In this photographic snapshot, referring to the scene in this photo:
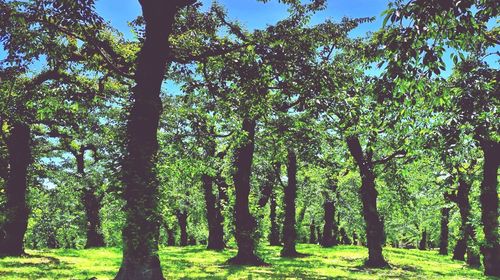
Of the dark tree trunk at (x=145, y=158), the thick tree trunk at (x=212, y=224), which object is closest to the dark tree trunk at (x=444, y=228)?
the thick tree trunk at (x=212, y=224)

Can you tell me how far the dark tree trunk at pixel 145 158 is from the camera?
12.8 meters

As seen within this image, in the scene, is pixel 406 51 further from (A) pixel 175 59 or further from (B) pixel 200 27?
(B) pixel 200 27

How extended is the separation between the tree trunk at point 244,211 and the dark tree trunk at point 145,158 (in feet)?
30.9

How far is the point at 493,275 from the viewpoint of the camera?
83.4 feet

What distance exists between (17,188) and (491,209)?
1152 inches

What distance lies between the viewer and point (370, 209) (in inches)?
1073

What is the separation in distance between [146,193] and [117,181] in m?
1.22

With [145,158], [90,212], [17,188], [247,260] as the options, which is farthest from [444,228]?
[145,158]

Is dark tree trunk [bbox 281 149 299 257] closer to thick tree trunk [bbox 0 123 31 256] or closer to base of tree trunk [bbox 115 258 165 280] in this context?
thick tree trunk [bbox 0 123 31 256]

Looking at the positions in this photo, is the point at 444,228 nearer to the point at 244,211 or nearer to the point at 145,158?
the point at 244,211

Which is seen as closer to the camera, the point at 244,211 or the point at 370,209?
the point at 244,211

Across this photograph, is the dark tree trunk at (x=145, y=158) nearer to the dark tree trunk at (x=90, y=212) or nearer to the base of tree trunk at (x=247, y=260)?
the base of tree trunk at (x=247, y=260)

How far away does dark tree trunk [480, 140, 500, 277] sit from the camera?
25.3 m

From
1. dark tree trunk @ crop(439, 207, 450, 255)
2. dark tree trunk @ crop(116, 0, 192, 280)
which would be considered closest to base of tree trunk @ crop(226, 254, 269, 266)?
dark tree trunk @ crop(116, 0, 192, 280)
